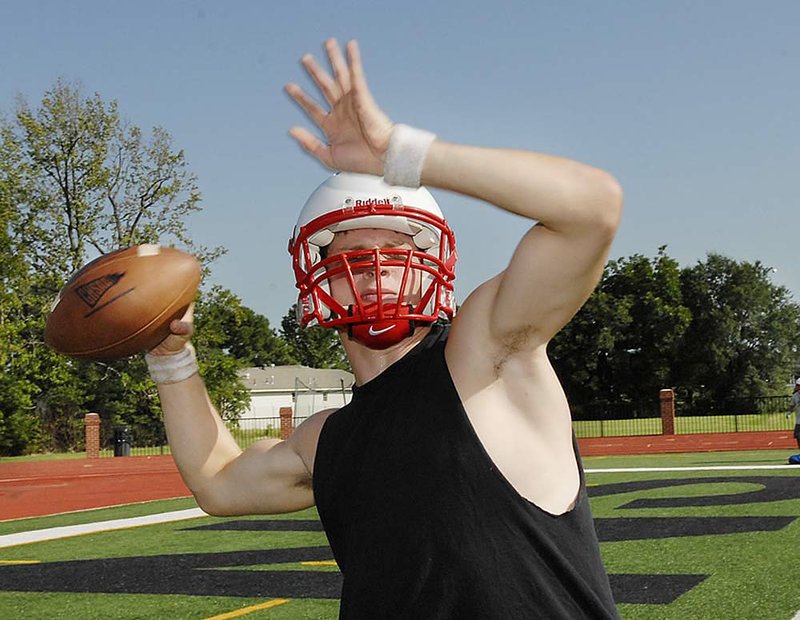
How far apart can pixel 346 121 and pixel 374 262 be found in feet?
1.46

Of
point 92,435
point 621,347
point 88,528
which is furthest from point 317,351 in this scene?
point 88,528

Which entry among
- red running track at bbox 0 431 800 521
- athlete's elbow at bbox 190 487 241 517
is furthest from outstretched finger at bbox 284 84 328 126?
red running track at bbox 0 431 800 521

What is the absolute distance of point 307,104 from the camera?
6.73 feet

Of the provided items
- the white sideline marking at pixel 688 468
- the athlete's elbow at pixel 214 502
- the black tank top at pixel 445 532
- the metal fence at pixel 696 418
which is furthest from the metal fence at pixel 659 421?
the black tank top at pixel 445 532

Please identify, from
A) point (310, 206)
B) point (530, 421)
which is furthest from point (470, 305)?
point (310, 206)

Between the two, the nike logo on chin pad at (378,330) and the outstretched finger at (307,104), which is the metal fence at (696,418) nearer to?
the nike logo on chin pad at (378,330)

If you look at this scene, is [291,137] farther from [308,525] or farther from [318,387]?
[318,387]

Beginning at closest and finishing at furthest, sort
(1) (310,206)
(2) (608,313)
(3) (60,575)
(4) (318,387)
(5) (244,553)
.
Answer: (1) (310,206) < (3) (60,575) < (5) (244,553) < (2) (608,313) < (4) (318,387)

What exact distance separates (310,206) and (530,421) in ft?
2.71

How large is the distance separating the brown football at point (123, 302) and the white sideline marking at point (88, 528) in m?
7.92

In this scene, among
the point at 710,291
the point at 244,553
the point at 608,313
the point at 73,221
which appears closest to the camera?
the point at 244,553

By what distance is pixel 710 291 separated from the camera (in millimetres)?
65312

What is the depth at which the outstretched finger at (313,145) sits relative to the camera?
6.50 feet

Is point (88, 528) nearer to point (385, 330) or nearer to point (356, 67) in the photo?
point (385, 330)
